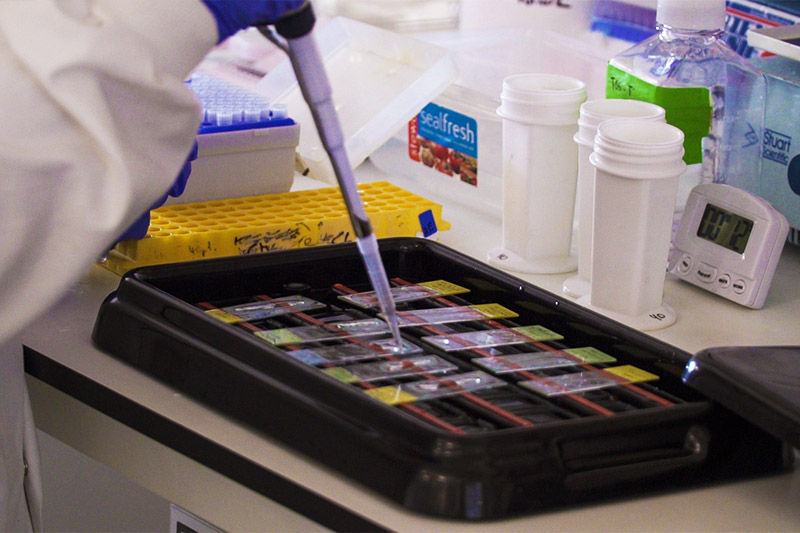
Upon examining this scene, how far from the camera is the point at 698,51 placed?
4.27ft

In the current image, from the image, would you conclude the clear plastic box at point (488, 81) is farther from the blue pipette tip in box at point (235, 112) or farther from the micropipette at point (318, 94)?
the micropipette at point (318, 94)

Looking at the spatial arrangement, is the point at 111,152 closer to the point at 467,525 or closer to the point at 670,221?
the point at 467,525

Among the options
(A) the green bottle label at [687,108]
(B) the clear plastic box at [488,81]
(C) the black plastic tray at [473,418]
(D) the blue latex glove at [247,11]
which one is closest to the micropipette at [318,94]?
(D) the blue latex glove at [247,11]

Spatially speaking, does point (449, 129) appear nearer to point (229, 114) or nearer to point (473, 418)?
point (229, 114)

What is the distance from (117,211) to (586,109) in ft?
1.94

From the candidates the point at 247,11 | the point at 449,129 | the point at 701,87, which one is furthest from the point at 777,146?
the point at 247,11

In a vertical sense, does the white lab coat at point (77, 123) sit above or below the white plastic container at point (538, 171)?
above

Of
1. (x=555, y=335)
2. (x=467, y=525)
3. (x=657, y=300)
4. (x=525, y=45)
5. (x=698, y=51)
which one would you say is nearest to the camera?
(x=467, y=525)

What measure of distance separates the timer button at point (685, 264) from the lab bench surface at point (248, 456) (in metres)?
0.03

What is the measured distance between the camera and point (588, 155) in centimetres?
121

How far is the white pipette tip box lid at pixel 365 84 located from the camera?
1.59m

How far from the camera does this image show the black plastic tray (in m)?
0.79

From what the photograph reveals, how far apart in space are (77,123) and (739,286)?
0.76 metres

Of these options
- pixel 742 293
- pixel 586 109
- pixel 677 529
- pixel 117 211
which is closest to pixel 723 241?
pixel 742 293
